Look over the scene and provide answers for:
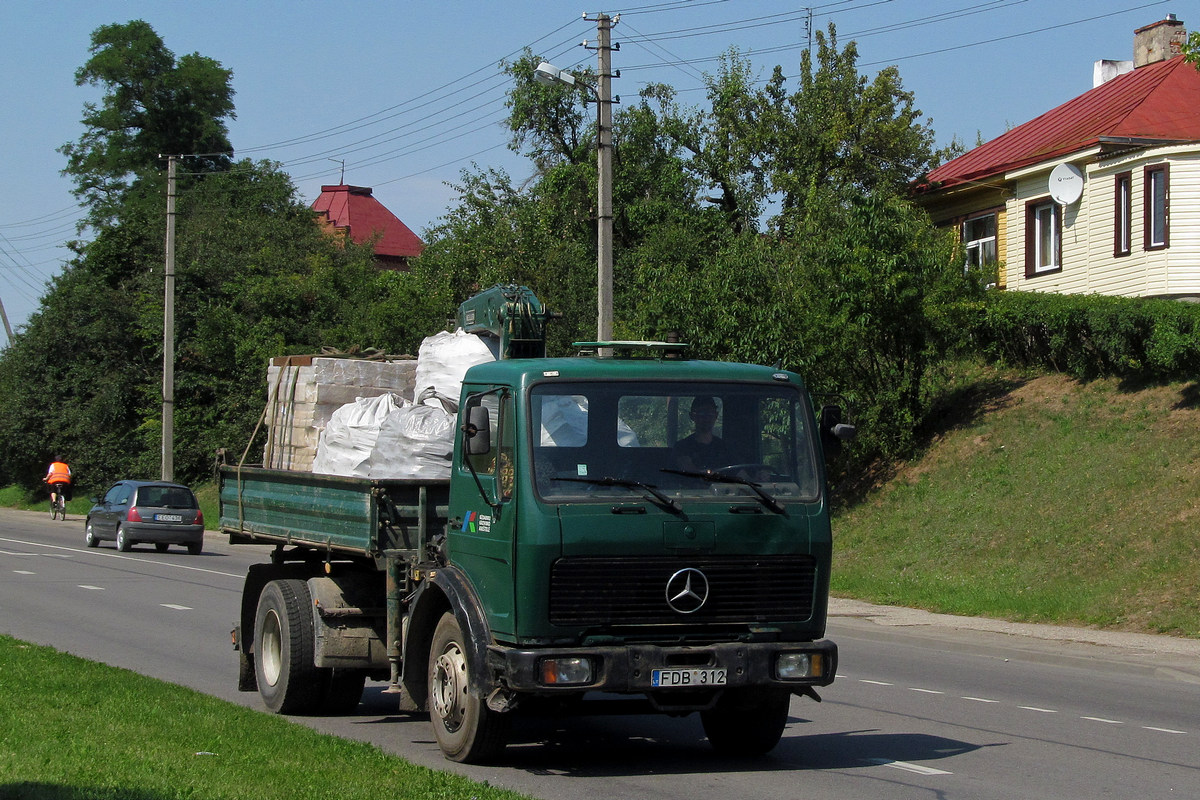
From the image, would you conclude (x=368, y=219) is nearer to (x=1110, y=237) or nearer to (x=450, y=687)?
(x=1110, y=237)

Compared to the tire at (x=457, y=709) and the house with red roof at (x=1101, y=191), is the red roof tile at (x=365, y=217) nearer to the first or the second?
the house with red roof at (x=1101, y=191)

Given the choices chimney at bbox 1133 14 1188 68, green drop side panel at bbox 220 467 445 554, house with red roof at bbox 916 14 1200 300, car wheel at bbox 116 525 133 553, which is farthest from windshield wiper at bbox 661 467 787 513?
chimney at bbox 1133 14 1188 68

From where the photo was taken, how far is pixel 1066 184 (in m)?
28.7

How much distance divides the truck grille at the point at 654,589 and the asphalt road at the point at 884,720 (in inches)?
37.1

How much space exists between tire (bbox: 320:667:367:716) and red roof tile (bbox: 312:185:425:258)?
71.9m

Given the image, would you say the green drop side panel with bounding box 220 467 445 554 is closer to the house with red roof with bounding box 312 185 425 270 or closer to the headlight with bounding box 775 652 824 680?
the headlight with bounding box 775 652 824 680

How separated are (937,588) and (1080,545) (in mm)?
2100

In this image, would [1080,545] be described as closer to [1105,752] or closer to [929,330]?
[929,330]

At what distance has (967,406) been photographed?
26.7 metres

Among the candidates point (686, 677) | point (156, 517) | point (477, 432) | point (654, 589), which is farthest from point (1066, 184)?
point (686, 677)

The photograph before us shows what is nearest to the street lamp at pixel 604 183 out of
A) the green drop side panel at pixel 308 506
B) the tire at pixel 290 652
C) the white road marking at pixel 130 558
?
the white road marking at pixel 130 558

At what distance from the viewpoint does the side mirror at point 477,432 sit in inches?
310

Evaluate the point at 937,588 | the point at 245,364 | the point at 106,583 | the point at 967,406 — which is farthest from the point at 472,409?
the point at 245,364

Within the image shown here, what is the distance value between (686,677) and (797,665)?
666mm
